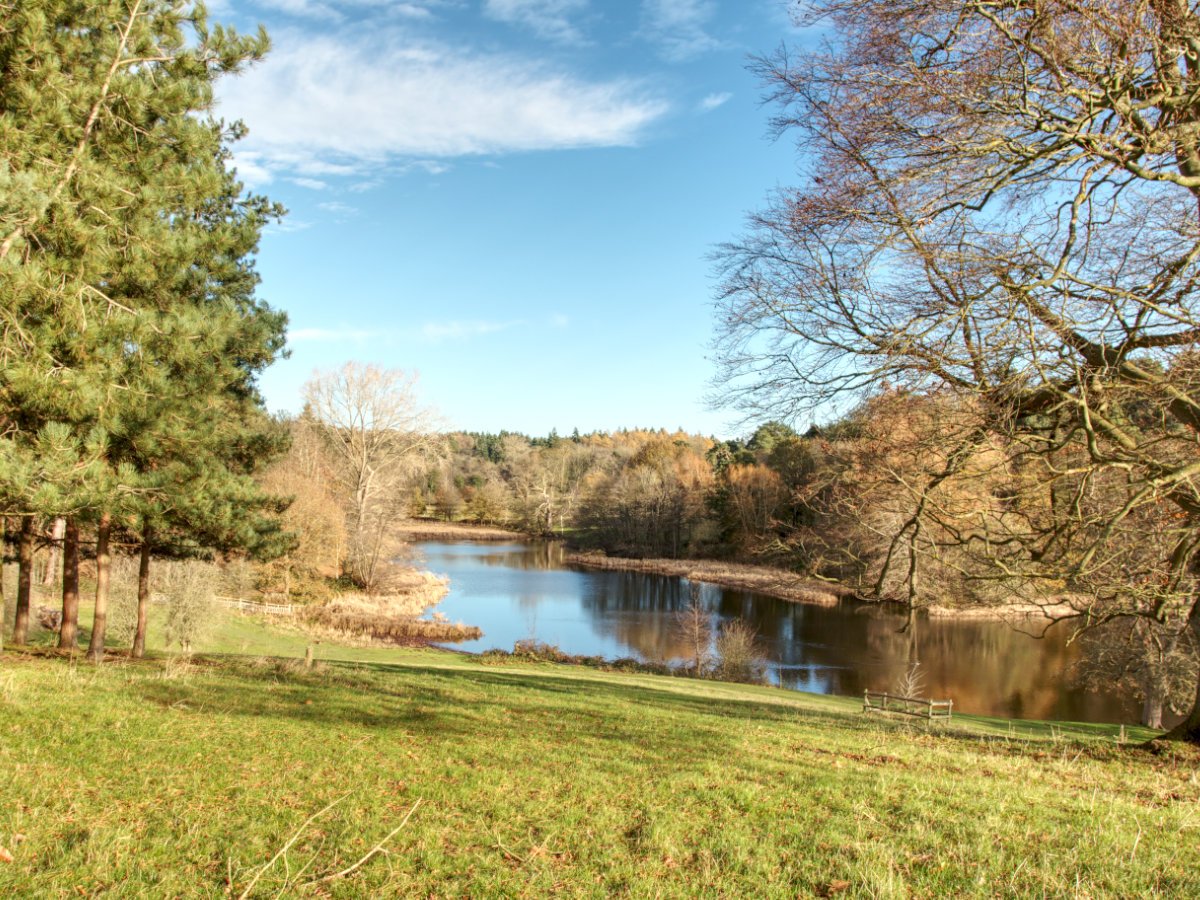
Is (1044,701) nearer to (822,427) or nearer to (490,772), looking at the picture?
(822,427)

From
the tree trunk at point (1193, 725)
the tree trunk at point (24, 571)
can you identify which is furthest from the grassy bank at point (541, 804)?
the tree trunk at point (24, 571)

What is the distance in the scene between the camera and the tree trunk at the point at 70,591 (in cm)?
1167

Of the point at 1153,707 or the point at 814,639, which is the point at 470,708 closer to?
the point at 1153,707

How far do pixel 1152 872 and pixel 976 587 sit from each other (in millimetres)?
4611

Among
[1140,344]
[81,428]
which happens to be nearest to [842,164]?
[1140,344]

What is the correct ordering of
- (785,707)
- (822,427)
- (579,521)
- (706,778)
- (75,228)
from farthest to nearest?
(579,521) → (785,707) → (822,427) → (75,228) → (706,778)

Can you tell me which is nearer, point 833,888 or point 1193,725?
point 833,888

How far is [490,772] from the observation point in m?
5.66

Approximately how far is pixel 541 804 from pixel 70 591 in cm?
1097

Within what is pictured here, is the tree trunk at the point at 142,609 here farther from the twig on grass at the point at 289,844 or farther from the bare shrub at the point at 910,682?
the bare shrub at the point at 910,682

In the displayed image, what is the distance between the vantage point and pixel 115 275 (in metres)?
8.80

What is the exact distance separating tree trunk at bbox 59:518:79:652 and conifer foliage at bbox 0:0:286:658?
0.05m

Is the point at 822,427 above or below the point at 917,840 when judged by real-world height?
above

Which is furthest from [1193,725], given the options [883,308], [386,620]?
[386,620]
